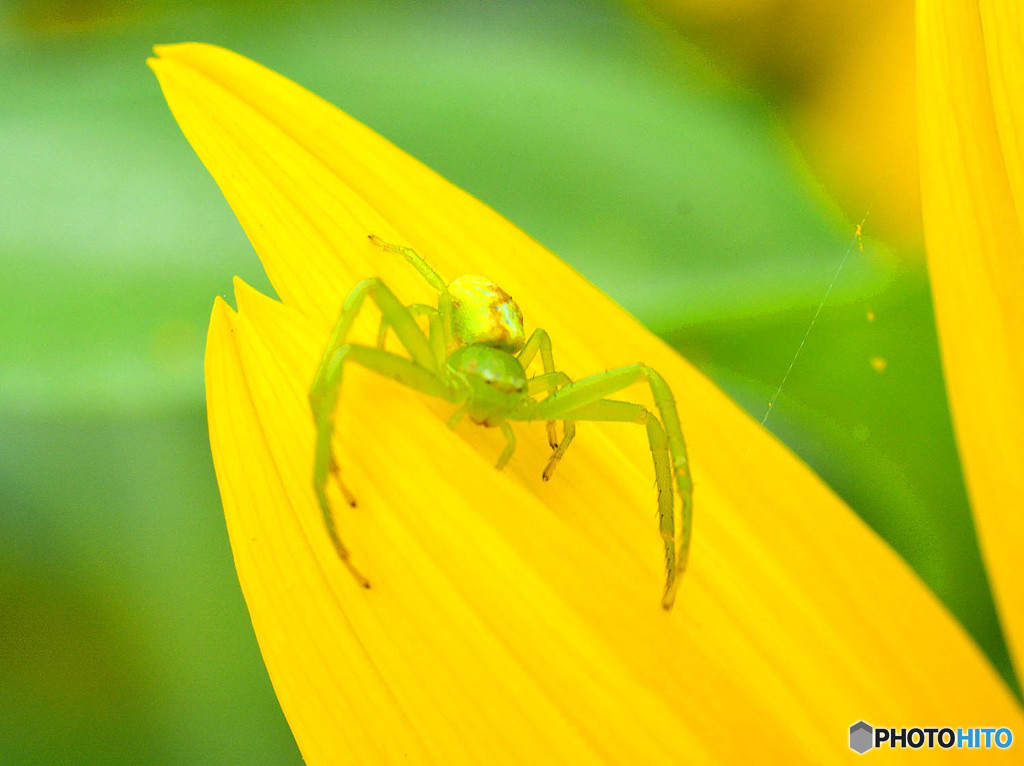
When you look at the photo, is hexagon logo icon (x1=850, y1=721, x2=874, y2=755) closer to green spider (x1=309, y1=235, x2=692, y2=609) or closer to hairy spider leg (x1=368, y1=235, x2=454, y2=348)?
green spider (x1=309, y1=235, x2=692, y2=609)

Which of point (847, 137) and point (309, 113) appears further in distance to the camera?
point (847, 137)

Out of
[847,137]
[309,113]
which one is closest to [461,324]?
[309,113]

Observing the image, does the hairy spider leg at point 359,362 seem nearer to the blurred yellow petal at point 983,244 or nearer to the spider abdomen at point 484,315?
the spider abdomen at point 484,315

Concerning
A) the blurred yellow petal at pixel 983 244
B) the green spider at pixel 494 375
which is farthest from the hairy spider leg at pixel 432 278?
the blurred yellow petal at pixel 983 244

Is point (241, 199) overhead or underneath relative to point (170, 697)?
overhead

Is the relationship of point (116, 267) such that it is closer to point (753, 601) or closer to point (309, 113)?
point (309, 113)

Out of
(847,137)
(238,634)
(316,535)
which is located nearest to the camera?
(316,535)

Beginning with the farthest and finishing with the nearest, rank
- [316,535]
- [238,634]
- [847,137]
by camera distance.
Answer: [847,137] < [238,634] < [316,535]

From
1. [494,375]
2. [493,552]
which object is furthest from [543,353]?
[493,552]
